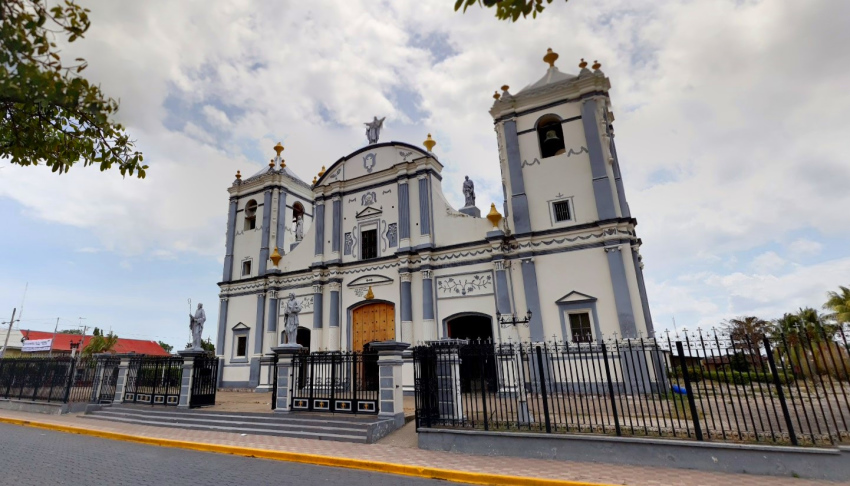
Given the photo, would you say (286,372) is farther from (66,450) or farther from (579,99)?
(579,99)

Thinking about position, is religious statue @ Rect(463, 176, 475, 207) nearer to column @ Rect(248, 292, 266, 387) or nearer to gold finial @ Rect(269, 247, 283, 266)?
gold finial @ Rect(269, 247, 283, 266)

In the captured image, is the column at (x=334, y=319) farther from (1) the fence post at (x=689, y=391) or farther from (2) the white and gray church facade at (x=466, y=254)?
(1) the fence post at (x=689, y=391)

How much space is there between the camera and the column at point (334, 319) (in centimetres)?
1808

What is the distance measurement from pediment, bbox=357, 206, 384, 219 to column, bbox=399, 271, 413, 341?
11.0 ft

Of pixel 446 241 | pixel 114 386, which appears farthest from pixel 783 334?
pixel 114 386

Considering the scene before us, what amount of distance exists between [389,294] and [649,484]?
12.9 metres

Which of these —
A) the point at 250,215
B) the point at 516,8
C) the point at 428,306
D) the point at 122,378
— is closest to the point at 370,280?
the point at 428,306

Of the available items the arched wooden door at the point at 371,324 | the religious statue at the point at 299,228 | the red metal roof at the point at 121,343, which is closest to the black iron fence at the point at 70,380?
the arched wooden door at the point at 371,324

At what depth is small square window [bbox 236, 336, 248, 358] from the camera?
2095 centimetres

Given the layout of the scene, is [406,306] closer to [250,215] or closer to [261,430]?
[261,430]

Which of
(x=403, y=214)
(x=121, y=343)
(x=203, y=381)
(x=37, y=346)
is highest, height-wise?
(x=403, y=214)

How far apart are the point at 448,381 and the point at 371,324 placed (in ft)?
31.4

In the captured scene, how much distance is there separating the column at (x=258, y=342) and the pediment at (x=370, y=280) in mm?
5268

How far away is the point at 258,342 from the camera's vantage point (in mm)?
20188
